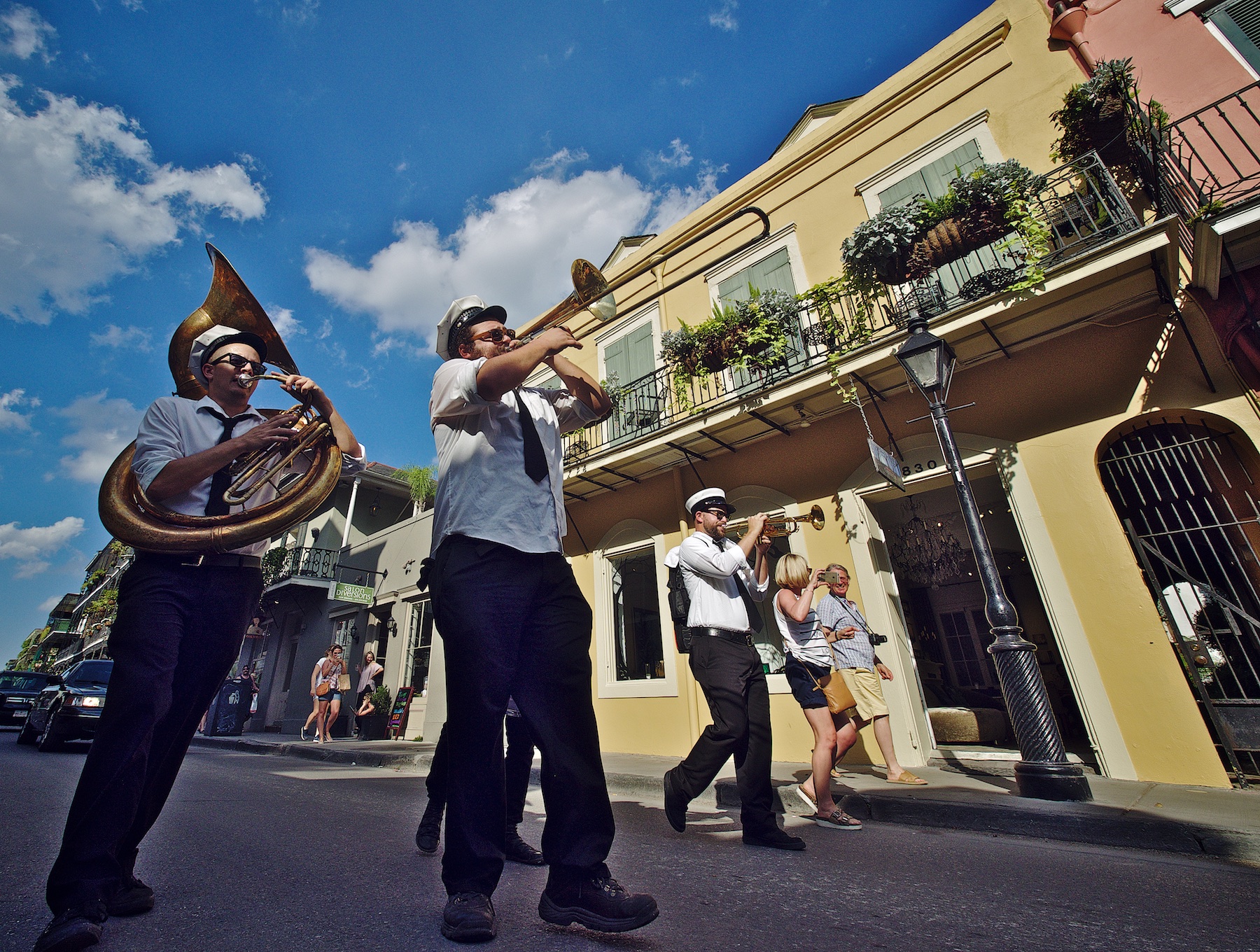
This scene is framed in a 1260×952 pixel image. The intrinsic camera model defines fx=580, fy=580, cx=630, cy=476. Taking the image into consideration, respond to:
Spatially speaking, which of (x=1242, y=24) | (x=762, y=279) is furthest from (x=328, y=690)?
(x=1242, y=24)

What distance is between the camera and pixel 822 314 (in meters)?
6.93

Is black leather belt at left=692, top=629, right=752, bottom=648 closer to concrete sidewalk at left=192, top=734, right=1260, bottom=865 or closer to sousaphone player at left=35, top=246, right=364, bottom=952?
concrete sidewalk at left=192, top=734, right=1260, bottom=865

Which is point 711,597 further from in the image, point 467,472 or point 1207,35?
point 1207,35

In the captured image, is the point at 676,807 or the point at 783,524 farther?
the point at 783,524

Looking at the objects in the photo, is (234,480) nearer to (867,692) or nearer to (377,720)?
(867,692)

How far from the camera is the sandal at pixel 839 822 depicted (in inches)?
131

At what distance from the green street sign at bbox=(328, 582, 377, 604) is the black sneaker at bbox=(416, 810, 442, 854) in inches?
462

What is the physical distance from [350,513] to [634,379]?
9.99 m

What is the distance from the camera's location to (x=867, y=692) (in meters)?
4.79

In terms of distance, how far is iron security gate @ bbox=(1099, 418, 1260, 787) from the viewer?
4.54 meters

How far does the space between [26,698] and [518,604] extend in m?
21.3

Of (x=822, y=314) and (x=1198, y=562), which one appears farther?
(x=822, y=314)

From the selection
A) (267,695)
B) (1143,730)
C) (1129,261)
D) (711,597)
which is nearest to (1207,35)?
(1129,261)

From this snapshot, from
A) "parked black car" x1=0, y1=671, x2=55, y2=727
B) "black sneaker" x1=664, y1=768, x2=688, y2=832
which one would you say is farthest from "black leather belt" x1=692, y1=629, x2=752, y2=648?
"parked black car" x1=0, y1=671, x2=55, y2=727
